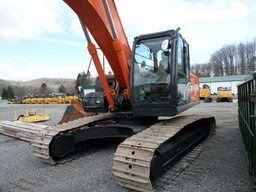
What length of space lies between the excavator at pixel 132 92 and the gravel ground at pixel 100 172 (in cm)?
37

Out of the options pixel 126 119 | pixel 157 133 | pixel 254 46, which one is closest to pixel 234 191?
pixel 157 133

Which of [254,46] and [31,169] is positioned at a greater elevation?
[254,46]

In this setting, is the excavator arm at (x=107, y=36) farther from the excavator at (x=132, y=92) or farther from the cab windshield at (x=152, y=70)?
the cab windshield at (x=152, y=70)

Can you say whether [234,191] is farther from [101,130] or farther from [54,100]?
[54,100]

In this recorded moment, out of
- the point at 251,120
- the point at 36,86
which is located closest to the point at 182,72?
the point at 251,120

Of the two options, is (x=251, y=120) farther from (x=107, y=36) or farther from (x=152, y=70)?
(x=107, y=36)

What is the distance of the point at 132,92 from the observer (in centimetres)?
705

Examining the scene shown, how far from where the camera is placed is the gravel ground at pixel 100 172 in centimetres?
536

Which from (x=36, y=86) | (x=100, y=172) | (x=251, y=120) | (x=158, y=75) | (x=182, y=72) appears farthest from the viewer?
(x=36, y=86)

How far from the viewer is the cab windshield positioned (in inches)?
271

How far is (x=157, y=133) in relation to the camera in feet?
19.9

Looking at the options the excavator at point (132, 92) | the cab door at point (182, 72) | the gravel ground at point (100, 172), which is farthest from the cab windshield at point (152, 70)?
the gravel ground at point (100, 172)

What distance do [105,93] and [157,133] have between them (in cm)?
223

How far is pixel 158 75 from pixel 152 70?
174 millimetres
